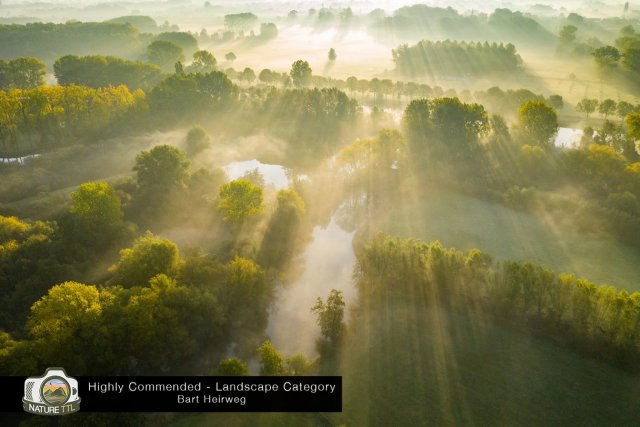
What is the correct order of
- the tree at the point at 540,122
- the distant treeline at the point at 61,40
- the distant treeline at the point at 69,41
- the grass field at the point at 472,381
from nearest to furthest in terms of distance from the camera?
the grass field at the point at 472,381 < the tree at the point at 540,122 < the distant treeline at the point at 61,40 < the distant treeline at the point at 69,41

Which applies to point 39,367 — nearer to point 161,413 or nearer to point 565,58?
point 161,413

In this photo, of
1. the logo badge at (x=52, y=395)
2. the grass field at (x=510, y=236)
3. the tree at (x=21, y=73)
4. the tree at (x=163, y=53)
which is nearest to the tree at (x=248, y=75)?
the tree at (x=163, y=53)

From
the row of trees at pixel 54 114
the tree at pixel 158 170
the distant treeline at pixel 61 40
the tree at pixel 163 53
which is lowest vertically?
the tree at pixel 158 170

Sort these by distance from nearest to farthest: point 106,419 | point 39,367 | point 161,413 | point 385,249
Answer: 1. point 106,419
2. point 39,367
3. point 161,413
4. point 385,249

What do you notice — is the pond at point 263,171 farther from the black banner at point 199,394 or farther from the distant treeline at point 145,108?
the black banner at point 199,394

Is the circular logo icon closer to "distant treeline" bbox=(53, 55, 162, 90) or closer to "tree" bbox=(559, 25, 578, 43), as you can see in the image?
"distant treeline" bbox=(53, 55, 162, 90)

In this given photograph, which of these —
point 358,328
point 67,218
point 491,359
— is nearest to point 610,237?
point 491,359

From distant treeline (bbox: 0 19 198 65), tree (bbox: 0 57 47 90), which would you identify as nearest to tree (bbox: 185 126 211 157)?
tree (bbox: 0 57 47 90)
